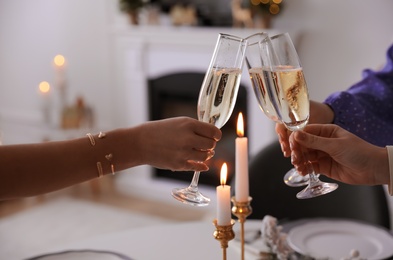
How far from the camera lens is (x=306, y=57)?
11.3 feet

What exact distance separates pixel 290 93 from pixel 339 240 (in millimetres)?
573

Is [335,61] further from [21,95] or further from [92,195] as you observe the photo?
[21,95]

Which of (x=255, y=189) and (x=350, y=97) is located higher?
(x=350, y=97)

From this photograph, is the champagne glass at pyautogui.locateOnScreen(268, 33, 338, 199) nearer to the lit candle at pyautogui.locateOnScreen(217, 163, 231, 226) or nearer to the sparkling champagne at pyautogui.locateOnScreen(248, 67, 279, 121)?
the sparkling champagne at pyautogui.locateOnScreen(248, 67, 279, 121)

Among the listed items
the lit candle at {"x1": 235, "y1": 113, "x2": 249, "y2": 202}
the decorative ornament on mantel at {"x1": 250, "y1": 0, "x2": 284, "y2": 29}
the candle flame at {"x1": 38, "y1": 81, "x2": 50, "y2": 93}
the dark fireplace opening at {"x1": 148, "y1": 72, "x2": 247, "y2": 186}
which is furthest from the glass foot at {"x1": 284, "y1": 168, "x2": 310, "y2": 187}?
the candle flame at {"x1": 38, "y1": 81, "x2": 50, "y2": 93}

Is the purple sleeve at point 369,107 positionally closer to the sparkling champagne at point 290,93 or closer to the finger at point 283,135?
the finger at point 283,135

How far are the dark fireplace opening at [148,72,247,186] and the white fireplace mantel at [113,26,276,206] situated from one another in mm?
47

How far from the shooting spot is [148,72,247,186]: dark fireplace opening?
155 inches

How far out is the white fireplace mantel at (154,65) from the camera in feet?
12.0

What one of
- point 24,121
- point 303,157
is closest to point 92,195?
point 24,121

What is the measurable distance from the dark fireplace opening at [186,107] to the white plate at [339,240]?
2.24 meters

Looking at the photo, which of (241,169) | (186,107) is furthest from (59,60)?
(241,169)

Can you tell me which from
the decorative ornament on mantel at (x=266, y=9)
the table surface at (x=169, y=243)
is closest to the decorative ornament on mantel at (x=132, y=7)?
the decorative ornament on mantel at (x=266, y=9)

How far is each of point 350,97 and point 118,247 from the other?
763 mm
